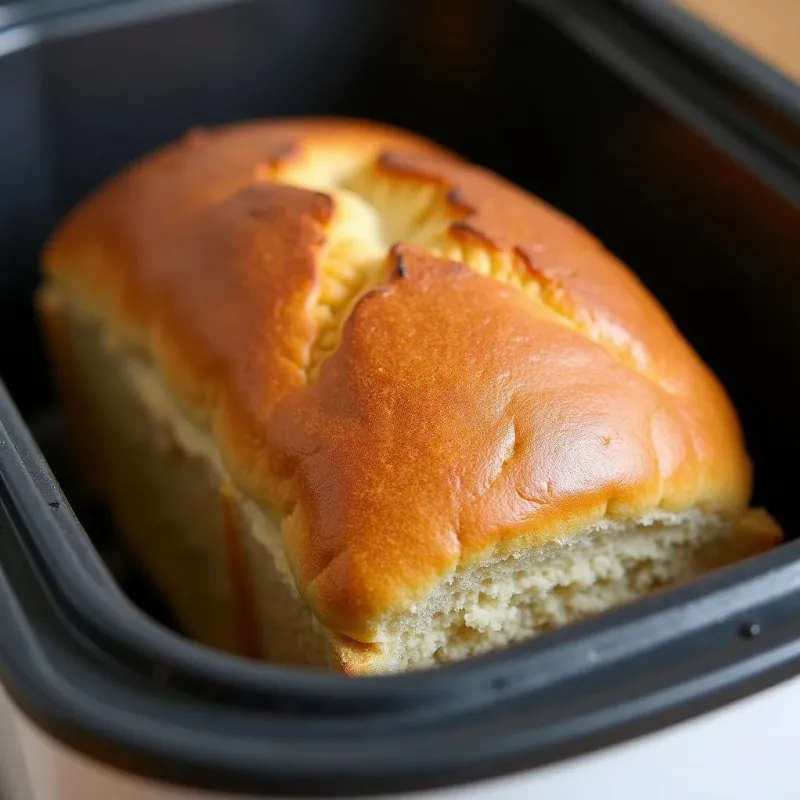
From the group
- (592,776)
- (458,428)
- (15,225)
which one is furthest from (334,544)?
(15,225)

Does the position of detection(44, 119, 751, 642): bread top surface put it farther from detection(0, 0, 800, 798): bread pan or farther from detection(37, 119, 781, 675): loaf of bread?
detection(0, 0, 800, 798): bread pan

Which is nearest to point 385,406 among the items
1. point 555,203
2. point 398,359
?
point 398,359

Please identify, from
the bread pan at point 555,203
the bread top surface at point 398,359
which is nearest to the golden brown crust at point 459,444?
the bread top surface at point 398,359

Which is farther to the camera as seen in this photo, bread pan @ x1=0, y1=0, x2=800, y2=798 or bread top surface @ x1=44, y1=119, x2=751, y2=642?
bread top surface @ x1=44, y1=119, x2=751, y2=642

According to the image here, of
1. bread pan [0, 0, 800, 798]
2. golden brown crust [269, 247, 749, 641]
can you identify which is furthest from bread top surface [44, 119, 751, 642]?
bread pan [0, 0, 800, 798]

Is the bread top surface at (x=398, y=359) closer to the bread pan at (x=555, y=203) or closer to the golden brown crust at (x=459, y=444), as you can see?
the golden brown crust at (x=459, y=444)

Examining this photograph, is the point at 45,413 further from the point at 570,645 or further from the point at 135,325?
the point at 570,645
